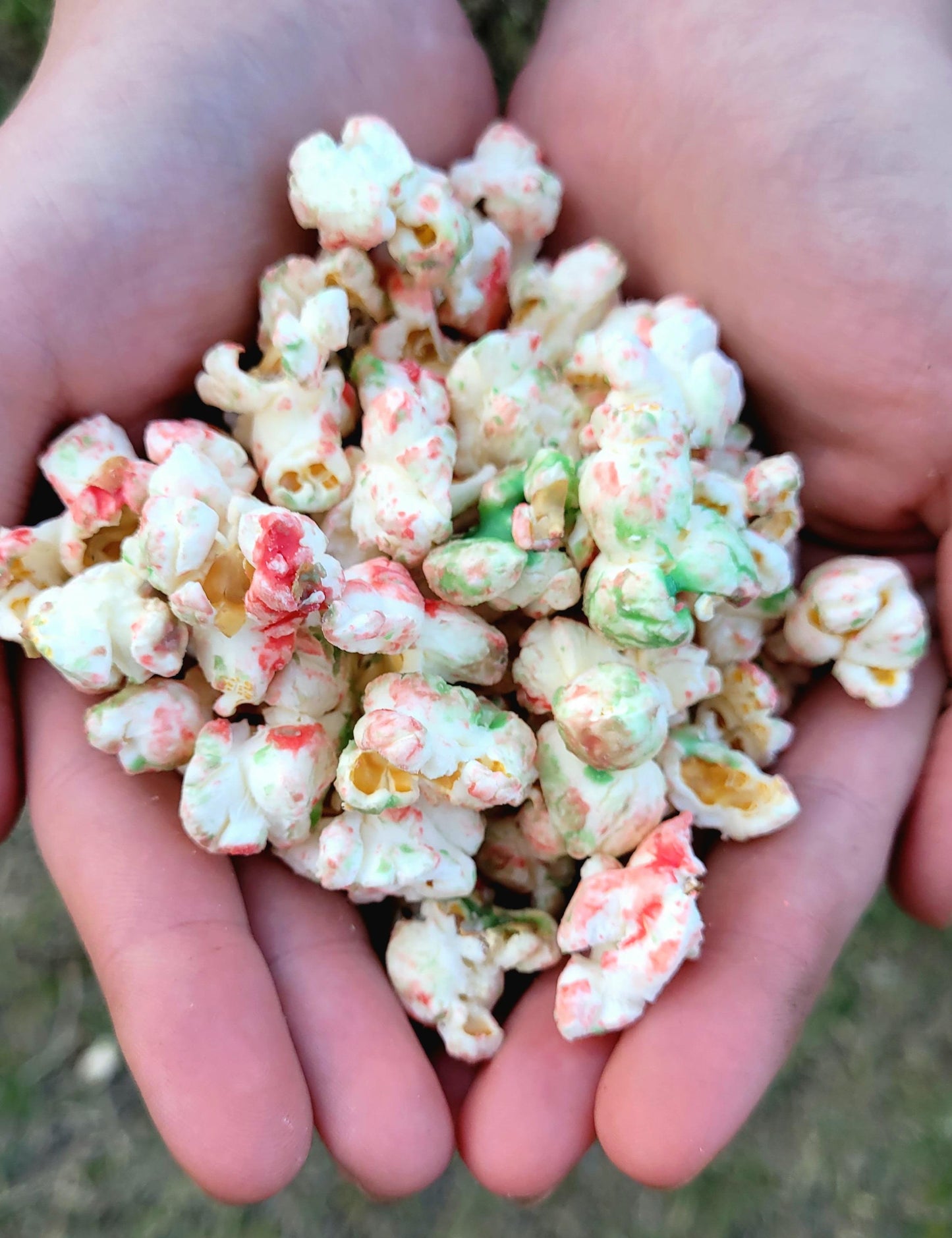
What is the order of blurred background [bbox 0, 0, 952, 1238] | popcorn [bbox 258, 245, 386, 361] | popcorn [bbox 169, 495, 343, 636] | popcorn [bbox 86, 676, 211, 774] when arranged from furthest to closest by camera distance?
blurred background [bbox 0, 0, 952, 1238] < popcorn [bbox 258, 245, 386, 361] < popcorn [bbox 86, 676, 211, 774] < popcorn [bbox 169, 495, 343, 636]

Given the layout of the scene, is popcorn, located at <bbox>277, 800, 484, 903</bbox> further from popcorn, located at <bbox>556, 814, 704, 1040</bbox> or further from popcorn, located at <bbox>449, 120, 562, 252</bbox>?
popcorn, located at <bbox>449, 120, 562, 252</bbox>

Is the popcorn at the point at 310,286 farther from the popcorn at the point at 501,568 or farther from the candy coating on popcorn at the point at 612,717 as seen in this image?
the candy coating on popcorn at the point at 612,717

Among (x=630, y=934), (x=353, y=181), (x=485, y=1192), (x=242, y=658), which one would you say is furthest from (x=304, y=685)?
(x=485, y=1192)

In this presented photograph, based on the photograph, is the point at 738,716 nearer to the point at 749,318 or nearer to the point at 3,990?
the point at 749,318

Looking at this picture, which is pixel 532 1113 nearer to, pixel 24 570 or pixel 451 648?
pixel 451 648

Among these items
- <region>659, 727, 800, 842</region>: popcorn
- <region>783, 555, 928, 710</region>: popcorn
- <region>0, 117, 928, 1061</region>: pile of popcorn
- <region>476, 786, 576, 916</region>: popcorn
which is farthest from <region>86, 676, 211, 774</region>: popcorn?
<region>783, 555, 928, 710</region>: popcorn

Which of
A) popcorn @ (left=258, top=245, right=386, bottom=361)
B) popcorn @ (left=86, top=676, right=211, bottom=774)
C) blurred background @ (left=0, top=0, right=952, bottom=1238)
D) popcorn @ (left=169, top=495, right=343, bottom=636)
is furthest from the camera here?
blurred background @ (left=0, top=0, right=952, bottom=1238)
